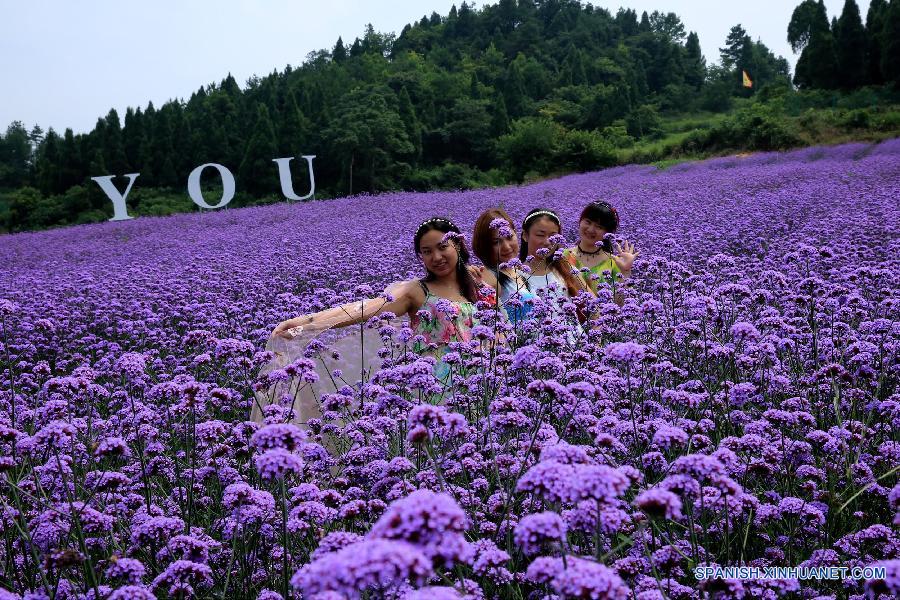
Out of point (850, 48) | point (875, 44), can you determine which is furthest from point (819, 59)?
point (875, 44)

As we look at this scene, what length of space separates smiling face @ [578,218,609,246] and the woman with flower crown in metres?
1.30

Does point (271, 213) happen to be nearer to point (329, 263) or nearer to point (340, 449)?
point (329, 263)

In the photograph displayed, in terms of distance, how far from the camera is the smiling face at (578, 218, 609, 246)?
5602 millimetres

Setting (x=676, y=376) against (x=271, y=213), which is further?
(x=271, y=213)

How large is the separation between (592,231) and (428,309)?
1837 millimetres

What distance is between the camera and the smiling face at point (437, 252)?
439 centimetres

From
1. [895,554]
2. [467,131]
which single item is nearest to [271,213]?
[895,554]

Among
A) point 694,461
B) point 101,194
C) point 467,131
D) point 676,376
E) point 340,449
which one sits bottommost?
point 340,449

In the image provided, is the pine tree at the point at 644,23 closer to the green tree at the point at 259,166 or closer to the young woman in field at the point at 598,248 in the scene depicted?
the green tree at the point at 259,166

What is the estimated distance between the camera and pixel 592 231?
561 cm

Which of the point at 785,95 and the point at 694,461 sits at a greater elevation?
the point at 785,95

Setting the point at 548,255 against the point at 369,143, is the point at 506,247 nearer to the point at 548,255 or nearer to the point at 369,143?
the point at 548,255

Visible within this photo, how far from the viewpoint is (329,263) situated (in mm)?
7918

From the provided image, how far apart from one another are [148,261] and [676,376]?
9.29 m
